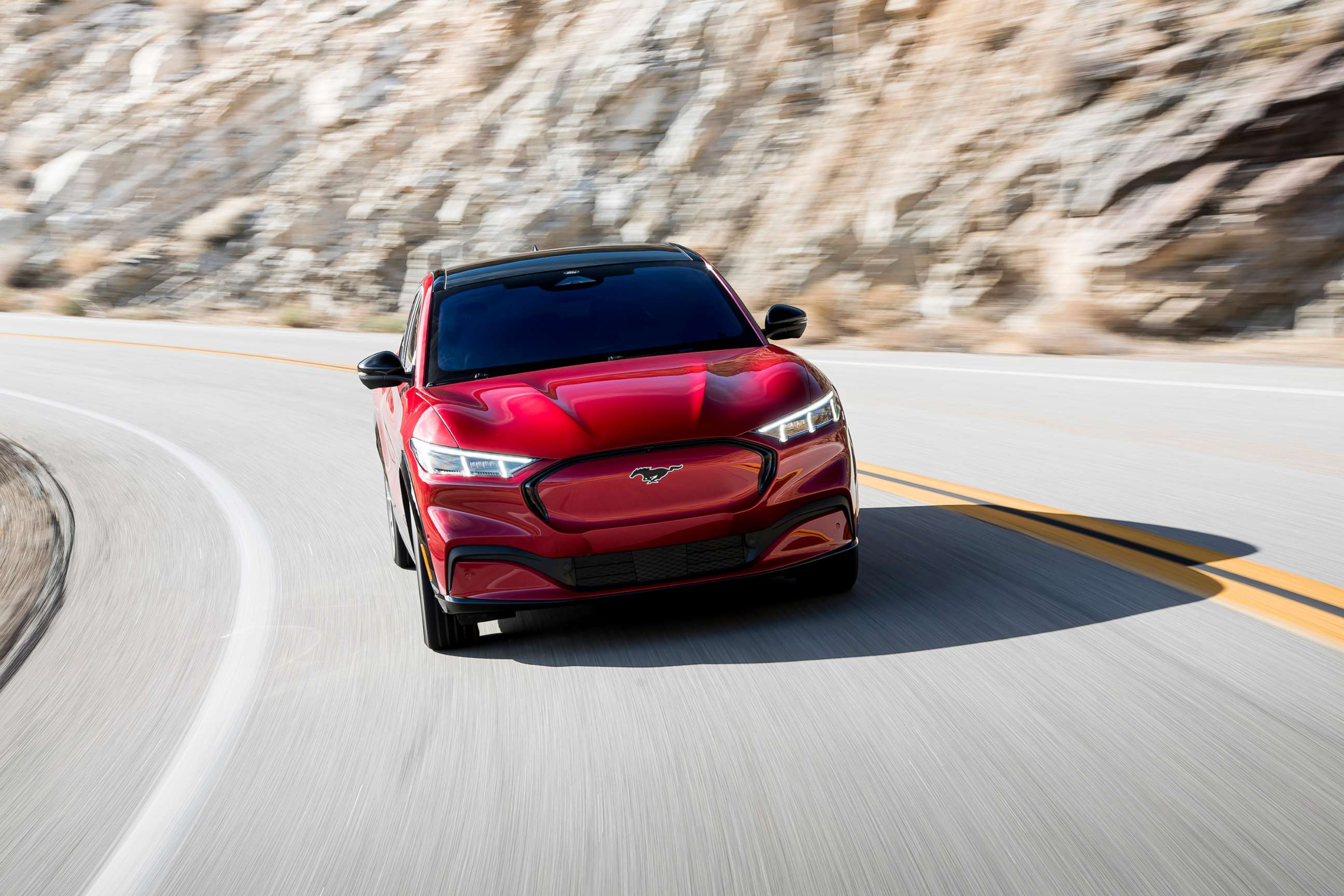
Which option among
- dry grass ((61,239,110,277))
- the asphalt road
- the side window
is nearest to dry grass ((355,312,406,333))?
dry grass ((61,239,110,277))

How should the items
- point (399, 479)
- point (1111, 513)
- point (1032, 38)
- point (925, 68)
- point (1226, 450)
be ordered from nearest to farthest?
point (399, 479) → point (1111, 513) → point (1226, 450) → point (1032, 38) → point (925, 68)

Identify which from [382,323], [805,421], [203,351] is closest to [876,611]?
[805,421]

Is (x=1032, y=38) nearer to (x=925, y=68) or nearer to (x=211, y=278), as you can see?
(x=925, y=68)

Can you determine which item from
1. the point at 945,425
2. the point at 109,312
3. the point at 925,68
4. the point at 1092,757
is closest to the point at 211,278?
the point at 109,312

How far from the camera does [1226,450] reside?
8.34 meters

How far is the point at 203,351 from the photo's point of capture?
73.0ft

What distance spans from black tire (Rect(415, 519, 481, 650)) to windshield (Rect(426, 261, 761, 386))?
963 millimetres

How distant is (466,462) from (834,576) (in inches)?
63.0

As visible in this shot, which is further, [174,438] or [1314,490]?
[174,438]

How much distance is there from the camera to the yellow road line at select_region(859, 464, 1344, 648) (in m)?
4.87

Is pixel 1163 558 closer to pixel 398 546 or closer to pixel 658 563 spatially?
pixel 658 563

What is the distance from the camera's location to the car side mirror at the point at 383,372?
6.04 metres

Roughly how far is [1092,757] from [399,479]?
3212 mm

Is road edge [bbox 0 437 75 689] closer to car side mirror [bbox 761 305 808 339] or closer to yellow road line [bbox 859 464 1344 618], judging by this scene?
car side mirror [bbox 761 305 808 339]
